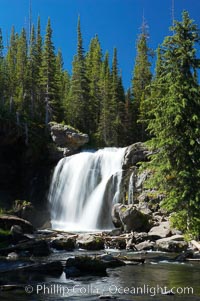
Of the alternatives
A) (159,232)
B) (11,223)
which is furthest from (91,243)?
(11,223)

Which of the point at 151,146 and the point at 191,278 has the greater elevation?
the point at 151,146

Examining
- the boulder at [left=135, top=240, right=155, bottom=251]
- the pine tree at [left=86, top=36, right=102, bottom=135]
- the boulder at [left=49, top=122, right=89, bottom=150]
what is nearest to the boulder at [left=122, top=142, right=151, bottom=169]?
the boulder at [left=49, top=122, right=89, bottom=150]

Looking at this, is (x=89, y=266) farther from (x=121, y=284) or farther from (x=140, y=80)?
(x=140, y=80)

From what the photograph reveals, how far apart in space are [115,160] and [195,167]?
20.6 m

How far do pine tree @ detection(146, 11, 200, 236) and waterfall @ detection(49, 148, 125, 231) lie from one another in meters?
14.9

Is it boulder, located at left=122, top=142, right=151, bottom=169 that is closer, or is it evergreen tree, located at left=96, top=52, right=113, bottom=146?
boulder, located at left=122, top=142, right=151, bottom=169

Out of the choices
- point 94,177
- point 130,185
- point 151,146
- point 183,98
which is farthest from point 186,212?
point 94,177

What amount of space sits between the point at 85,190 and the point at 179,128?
2006 cm

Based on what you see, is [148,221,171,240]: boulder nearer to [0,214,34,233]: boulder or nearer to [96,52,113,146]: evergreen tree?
[0,214,34,233]: boulder

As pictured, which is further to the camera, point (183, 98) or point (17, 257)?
point (183, 98)

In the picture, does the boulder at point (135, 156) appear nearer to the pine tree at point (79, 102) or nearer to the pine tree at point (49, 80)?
the pine tree at point (49, 80)

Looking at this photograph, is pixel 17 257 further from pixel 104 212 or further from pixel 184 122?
pixel 104 212

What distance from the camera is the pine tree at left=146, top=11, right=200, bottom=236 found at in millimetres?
24000

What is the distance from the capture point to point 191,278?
1712cm
